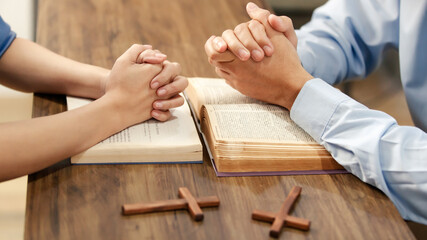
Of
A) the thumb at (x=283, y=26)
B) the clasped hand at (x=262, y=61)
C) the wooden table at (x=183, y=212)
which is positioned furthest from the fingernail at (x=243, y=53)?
the wooden table at (x=183, y=212)

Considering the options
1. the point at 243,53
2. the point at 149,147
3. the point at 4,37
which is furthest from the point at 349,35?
the point at 4,37

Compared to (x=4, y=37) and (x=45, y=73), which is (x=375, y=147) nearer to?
(x=45, y=73)

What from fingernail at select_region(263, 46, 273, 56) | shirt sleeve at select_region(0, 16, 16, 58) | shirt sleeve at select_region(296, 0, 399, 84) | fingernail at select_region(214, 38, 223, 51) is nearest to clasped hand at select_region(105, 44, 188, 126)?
fingernail at select_region(214, 38, 223, 51)

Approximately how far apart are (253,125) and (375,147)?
9.7 inches

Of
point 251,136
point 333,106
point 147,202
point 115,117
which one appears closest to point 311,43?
point 333,106

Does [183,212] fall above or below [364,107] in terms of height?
below

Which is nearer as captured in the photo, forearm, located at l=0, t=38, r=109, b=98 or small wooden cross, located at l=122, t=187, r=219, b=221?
small wooden cross, located at l=122, t=187, r=219, b=221

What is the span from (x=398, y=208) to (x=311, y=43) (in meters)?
0.63

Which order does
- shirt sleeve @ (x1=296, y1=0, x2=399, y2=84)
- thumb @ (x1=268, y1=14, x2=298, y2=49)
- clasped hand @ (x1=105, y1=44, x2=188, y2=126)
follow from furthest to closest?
shirt sleeve @ (x1=296, y1=0, x2=399, y2=84) → thumb @ (x1=268, y1=14, x2=298, y2=49) → clasped hand @ (x1=105, y1=44, x2=188, y2=126)

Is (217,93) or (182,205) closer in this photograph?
(182,205)

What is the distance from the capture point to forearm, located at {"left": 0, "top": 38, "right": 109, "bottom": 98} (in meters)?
1.18

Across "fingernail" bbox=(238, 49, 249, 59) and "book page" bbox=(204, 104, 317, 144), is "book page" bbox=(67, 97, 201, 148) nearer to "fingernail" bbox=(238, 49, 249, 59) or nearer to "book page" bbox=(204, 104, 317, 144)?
"book page" bbox=(204, 104, 317, 144)

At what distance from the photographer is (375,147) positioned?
1.00 metres

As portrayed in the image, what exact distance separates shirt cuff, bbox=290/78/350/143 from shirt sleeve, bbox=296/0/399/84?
35cm
